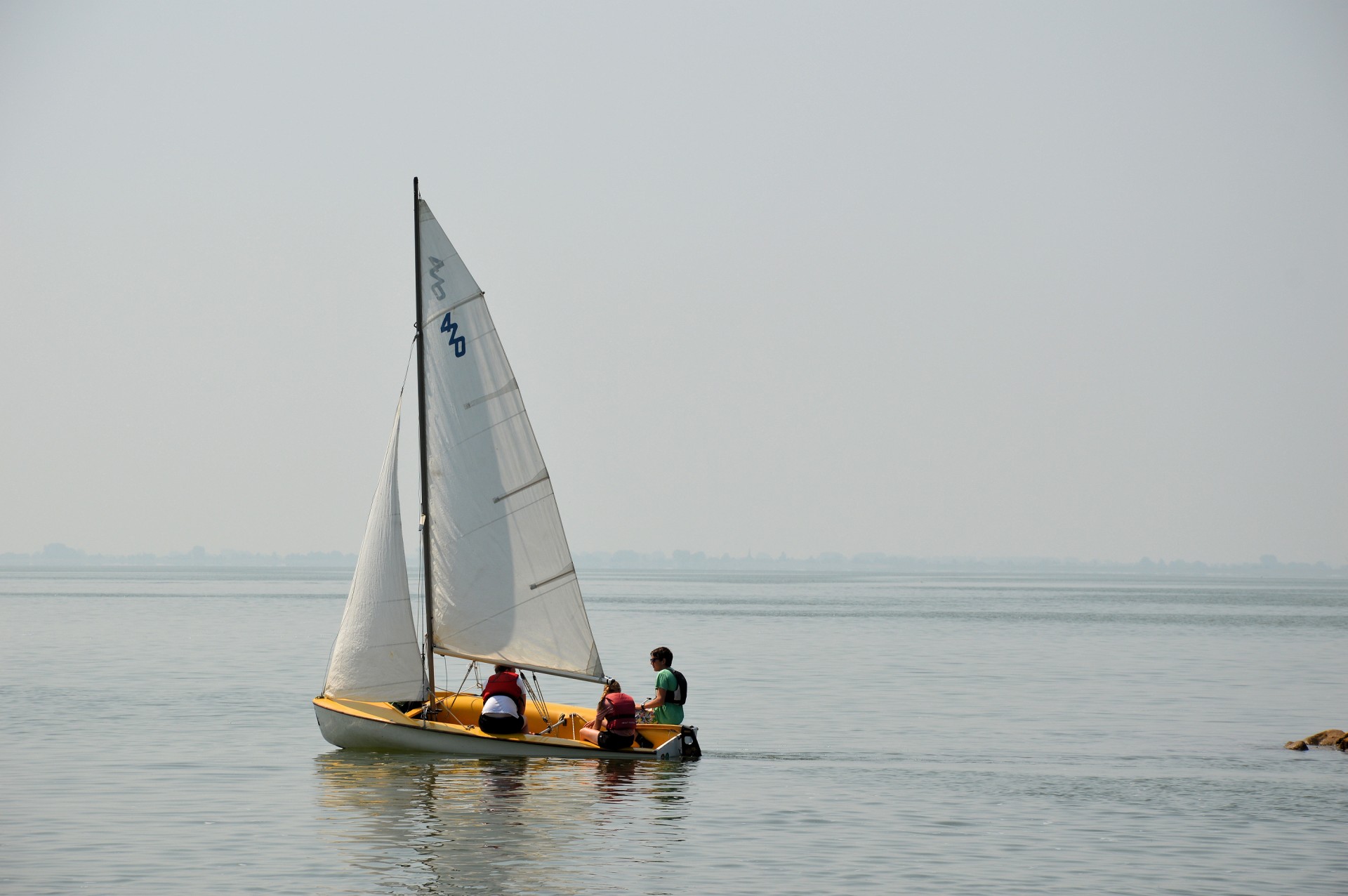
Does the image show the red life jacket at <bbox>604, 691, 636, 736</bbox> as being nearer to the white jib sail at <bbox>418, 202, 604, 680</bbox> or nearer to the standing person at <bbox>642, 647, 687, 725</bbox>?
the standing person at <bbox>642, 647, 687, 725</bbox>

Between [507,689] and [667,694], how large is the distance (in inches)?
105

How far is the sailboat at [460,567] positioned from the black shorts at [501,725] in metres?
0.36

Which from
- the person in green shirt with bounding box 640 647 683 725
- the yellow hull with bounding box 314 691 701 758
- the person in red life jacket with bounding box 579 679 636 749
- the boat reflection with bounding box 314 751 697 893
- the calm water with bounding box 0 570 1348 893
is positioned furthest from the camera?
the person in green shirt with bounding box 640 647 683 725

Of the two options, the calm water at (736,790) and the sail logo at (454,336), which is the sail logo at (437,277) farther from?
the calm water at (736,790)

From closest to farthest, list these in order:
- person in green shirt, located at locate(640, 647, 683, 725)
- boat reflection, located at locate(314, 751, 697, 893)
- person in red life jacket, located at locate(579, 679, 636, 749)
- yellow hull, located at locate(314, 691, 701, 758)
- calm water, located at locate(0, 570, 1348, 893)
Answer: boat reflection, located at locate(314, 751, 697, 893) < calm water, located at locate(0, 570, 1348, 893) < person in red life jacket, located at locate(579, 679, 636, 749) < yellow hull, located at locate(314, 691, 701, 758) < person in green shirt, located at locate(640, 647, 683, 725)

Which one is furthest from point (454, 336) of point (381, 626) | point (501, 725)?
point (501, 725)

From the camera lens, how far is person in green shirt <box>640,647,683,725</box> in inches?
1010

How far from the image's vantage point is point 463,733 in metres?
25.1

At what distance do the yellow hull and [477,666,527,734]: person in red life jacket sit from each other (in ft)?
0.46

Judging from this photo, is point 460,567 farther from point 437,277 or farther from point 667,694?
point 437,277

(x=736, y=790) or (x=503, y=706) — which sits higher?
(x=503, y=706)

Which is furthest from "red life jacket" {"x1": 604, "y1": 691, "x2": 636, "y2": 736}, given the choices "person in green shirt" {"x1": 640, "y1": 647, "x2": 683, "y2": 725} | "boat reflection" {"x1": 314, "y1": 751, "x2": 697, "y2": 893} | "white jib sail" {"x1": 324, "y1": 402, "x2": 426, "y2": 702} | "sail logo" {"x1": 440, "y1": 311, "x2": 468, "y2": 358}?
"sail logo" {"x1": 440, "y1": 311, "x2": 468, "y2": 358}

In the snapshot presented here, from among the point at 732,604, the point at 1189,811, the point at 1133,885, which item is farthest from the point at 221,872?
the point at 732,604

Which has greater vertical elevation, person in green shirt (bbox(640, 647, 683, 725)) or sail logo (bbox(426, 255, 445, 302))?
sail logo (bbox(426, 255, 445, 302))
